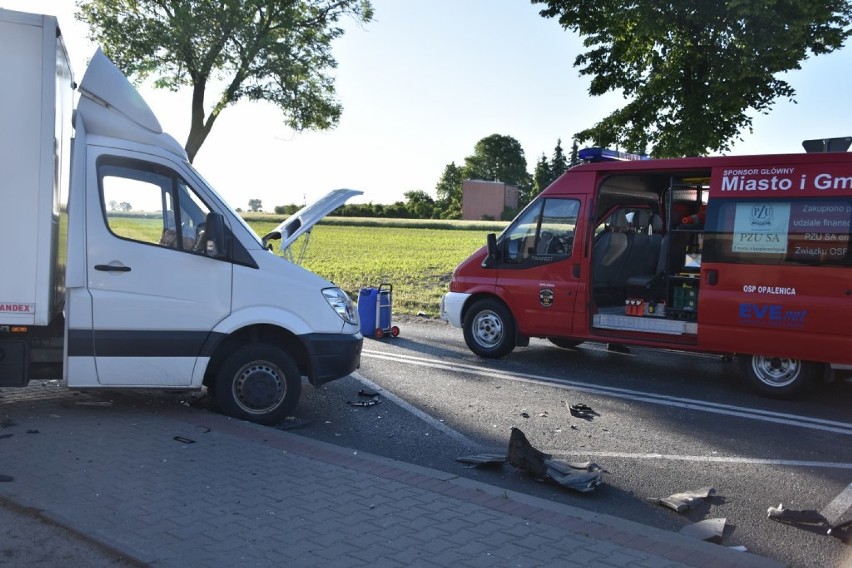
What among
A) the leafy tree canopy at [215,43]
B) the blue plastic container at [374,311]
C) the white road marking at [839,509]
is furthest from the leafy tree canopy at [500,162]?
the white road marking at [839,509]

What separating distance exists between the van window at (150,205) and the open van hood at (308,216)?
3094mm

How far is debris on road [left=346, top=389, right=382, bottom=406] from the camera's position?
8555 mm

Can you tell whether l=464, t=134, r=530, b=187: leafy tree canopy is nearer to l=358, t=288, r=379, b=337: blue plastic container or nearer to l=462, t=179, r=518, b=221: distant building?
l=462, t=179, r=518, b=221: distant building

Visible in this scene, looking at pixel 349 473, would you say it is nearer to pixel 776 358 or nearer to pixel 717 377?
pixel 776 358

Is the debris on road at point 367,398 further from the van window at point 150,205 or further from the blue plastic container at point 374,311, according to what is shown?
the blue plastic container at point 374,311

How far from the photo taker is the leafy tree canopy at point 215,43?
68.5 ft

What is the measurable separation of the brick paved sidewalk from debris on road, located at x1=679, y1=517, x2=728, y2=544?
0.35m

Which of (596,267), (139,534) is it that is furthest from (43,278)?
(596,267)

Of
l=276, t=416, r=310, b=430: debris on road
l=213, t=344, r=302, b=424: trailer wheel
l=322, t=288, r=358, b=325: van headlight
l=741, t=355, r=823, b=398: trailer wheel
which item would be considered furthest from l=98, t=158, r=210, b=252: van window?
l=741, t=355, r=823, b=398: trailer wheel

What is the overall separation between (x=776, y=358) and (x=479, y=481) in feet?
15.4

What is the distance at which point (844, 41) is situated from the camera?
15.6m

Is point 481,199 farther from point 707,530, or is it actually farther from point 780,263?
point 707,530

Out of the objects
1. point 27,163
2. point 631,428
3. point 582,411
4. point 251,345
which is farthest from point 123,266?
point 631,428

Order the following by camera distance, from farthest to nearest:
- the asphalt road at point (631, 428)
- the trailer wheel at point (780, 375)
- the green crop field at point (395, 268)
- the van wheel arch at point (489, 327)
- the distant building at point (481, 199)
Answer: the distant building at point (481, 199) < the green crop field at point (395, 268) < the van wheel arch at point (489, 327) < the trailer wheel at point (780, 375) < the asphalt road at point (631, 428)
